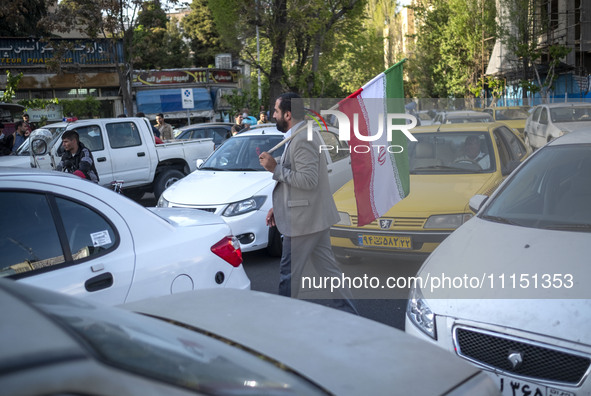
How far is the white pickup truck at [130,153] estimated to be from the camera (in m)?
11.5

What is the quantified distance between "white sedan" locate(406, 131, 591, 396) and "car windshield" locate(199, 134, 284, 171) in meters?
4.50

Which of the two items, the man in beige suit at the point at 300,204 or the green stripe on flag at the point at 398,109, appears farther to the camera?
the green stripe on flag at the point at 398,109

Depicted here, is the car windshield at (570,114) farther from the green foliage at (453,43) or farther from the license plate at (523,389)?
the green foliage at (453,43)

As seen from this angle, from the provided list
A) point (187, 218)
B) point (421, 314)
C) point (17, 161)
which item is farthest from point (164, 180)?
point (421, 314)

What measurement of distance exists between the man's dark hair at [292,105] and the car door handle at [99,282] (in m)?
2.07

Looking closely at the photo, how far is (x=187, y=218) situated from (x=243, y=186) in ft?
11.3

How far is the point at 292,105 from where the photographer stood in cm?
482

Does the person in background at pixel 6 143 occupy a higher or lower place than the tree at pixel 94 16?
lower

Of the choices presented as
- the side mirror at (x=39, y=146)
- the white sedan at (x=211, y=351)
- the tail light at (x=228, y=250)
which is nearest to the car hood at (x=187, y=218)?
the tail light at (x=228, y=250)

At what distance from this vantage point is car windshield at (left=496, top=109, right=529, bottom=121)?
78.8 feet

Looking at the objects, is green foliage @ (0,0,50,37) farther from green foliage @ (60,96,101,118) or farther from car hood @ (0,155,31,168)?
car hood @ (0,155,31,168)

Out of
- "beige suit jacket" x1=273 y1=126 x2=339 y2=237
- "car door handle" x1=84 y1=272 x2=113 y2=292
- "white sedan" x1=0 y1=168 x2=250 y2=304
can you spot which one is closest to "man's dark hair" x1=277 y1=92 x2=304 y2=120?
"beige suit jacket" x1=273 y1=126 x2=339 y2=237

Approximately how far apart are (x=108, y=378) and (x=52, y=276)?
210 centimetres

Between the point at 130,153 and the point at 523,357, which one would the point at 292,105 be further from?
the point at 130,153
